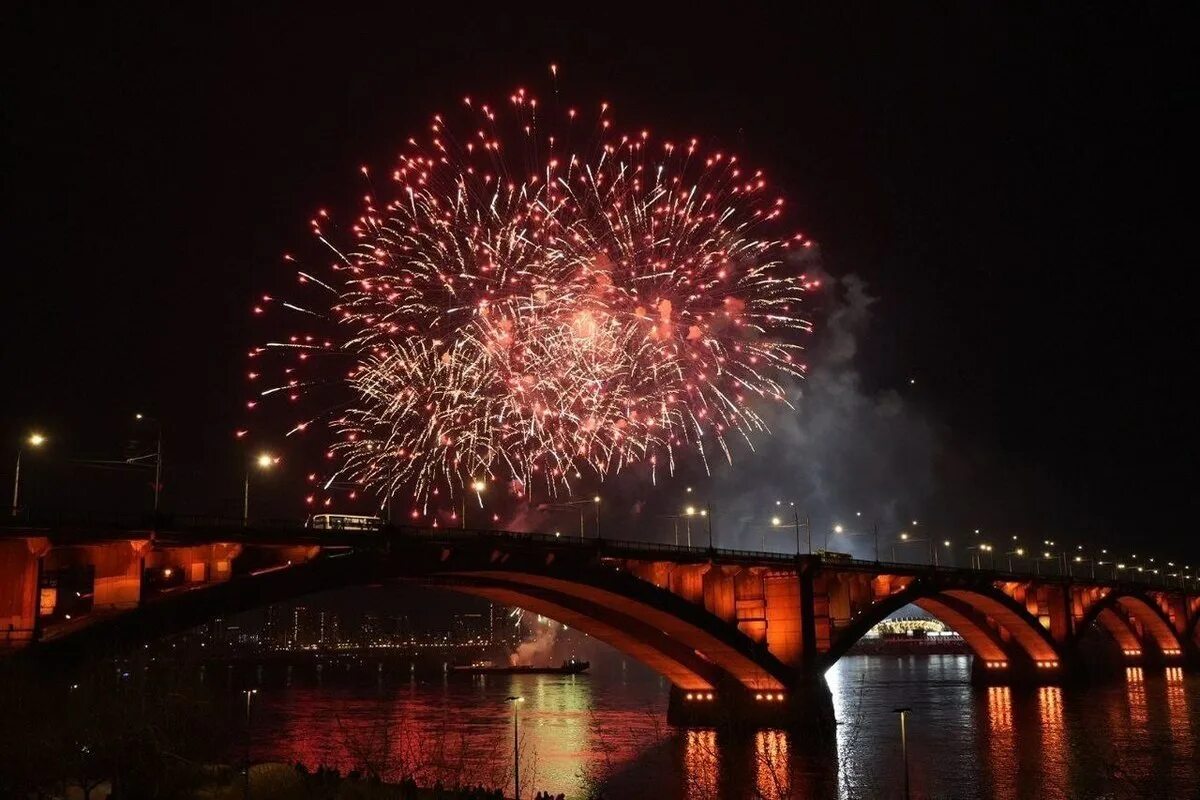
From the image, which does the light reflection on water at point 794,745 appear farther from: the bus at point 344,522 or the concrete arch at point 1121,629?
the concrete arch at point 1121,629

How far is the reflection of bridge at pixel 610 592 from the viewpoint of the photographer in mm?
42594

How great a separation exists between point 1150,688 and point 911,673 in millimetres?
41708

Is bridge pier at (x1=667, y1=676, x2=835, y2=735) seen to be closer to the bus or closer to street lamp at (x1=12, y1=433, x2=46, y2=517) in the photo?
the bus

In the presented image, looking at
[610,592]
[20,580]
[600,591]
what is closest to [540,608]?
[600,591]

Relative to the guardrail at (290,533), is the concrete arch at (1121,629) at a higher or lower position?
lower

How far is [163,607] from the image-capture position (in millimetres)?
43719

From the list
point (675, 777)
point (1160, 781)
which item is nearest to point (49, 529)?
point (675, 777)

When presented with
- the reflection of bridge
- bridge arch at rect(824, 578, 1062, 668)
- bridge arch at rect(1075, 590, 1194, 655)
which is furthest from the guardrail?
bridge arch at rect(1075, 590, 1194, 655)

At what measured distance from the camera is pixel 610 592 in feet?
201

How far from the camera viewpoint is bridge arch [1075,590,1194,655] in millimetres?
133750

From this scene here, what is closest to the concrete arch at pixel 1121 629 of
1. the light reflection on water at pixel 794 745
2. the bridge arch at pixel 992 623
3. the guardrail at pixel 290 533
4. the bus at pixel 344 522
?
the bridge arch at pixel 992 623

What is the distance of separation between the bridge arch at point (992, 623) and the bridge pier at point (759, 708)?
27693 millimetres

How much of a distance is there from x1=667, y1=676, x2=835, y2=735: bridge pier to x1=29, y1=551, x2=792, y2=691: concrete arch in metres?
0.60

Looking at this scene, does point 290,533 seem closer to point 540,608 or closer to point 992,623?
point 540,608
